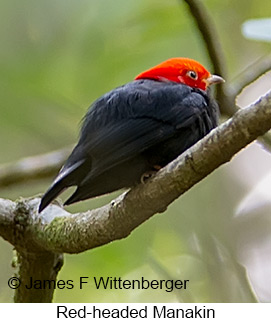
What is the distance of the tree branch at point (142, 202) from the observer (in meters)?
2.54

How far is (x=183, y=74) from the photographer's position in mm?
3896

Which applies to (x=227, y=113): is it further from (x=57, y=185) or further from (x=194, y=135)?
(x=57, y=185)

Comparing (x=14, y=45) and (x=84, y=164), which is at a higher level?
(x=14, y=45)

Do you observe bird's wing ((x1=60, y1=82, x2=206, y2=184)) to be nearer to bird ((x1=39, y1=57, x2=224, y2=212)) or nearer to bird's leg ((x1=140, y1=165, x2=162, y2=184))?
bird ((x1=39, y1=57, x2=224, y2=212))

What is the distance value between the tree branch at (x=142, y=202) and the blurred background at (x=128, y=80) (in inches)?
20.9

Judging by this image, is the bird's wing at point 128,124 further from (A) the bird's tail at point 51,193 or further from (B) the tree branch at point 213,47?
(B) the tree branch at point 213,47

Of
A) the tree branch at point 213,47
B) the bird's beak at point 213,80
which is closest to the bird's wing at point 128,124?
the bird's beak at point 213,80

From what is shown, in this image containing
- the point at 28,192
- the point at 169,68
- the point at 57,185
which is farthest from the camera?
the point at 28,192

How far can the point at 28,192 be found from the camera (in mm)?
5973

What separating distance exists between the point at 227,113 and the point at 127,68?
0.63 metres

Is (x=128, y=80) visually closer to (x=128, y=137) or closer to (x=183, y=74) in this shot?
(x=183, y=74)

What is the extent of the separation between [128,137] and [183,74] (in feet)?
2.77
